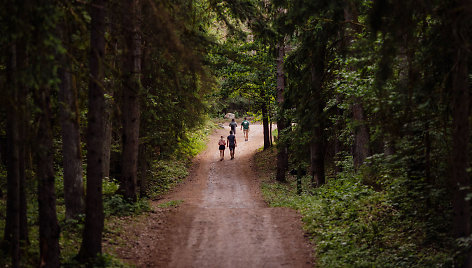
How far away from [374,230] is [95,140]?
6.79 metres

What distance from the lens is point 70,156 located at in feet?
31.6

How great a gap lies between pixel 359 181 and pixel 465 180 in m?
7.50

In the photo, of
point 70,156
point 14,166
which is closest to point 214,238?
point 70,156

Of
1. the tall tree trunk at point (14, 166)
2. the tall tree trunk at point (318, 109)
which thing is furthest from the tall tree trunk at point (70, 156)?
the tall tree trunk at point (318, 109)

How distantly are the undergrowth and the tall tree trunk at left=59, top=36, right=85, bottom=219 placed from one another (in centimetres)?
600

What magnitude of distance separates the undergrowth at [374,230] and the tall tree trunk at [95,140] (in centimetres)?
490

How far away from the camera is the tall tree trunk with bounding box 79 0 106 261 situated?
25.3 feet

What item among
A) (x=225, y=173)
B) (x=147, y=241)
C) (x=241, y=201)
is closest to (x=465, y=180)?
(x=147, y=241)

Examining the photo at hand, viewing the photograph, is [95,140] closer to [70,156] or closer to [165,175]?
[70,156]

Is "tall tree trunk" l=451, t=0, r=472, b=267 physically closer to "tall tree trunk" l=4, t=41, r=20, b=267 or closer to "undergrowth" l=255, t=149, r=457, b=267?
"undergrowth" l=255, t=149, r=457, b=267

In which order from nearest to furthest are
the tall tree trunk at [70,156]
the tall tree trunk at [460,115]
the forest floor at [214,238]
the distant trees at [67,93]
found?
the distant trees at [67,93] → the tall tree trunk at [460,115] → the tall tree trunk at [70,156] → the forest floor at [214,238]

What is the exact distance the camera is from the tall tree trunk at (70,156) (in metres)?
9.03

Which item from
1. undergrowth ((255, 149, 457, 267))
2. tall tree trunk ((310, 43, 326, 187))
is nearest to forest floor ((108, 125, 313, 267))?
undergrowth ((255, 149, 457, 267))

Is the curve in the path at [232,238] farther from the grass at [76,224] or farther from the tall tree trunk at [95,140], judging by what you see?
the tall tree trunk at [95,140]
